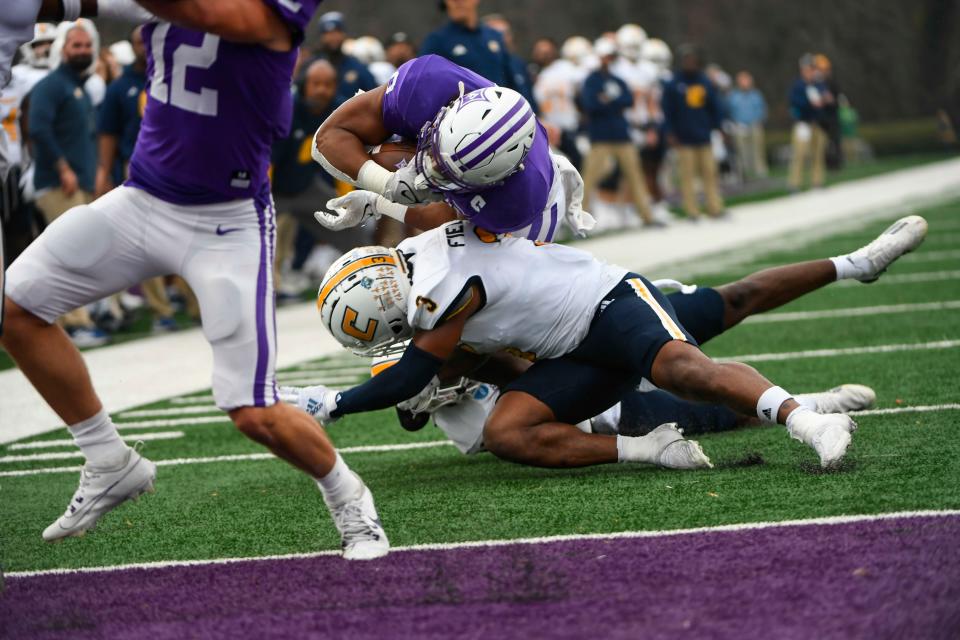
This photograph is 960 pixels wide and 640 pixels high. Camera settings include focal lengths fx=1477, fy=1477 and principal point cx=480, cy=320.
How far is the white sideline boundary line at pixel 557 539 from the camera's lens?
3.94 m

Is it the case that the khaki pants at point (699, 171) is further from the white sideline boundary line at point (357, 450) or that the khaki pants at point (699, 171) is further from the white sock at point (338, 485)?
the white sock at point (338, 485)

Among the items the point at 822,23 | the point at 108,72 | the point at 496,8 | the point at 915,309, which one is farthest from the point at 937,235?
the point at 822,23

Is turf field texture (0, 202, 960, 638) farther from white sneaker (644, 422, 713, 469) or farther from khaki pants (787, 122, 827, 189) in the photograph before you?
khaki pants (787, 122, 827, 189)

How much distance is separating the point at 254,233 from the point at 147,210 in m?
0.30

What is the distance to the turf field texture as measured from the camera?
3301 mm

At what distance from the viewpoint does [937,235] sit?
44.6ft

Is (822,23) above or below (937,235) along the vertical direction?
below

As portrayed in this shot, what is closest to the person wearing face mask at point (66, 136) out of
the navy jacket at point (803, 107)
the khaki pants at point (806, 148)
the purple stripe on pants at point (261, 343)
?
the purple stripe on pants at point (261, 343)

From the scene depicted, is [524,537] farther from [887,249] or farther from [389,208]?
[887,249]

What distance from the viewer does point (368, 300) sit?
4887 mm

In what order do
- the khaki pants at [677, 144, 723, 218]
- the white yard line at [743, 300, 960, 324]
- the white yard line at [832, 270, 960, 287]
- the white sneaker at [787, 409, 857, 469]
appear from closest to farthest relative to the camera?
1. the white sneaker at [787, 409, 857, 469]
2. the white yard line at [743, 300, 960, 324]
3. the white yard line at [832, 270, 960, 287]
4. the khaki pants at [677, 144, 723, 218]

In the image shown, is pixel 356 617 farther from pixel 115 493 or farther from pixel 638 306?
pixel 638 306

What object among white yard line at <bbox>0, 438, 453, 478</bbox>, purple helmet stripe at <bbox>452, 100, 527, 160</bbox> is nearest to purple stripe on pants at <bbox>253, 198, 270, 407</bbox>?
purple helmet stripe at <bbox>452, 100, 527, 160</bbox>

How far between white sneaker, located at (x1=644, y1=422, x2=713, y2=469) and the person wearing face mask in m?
6.00
